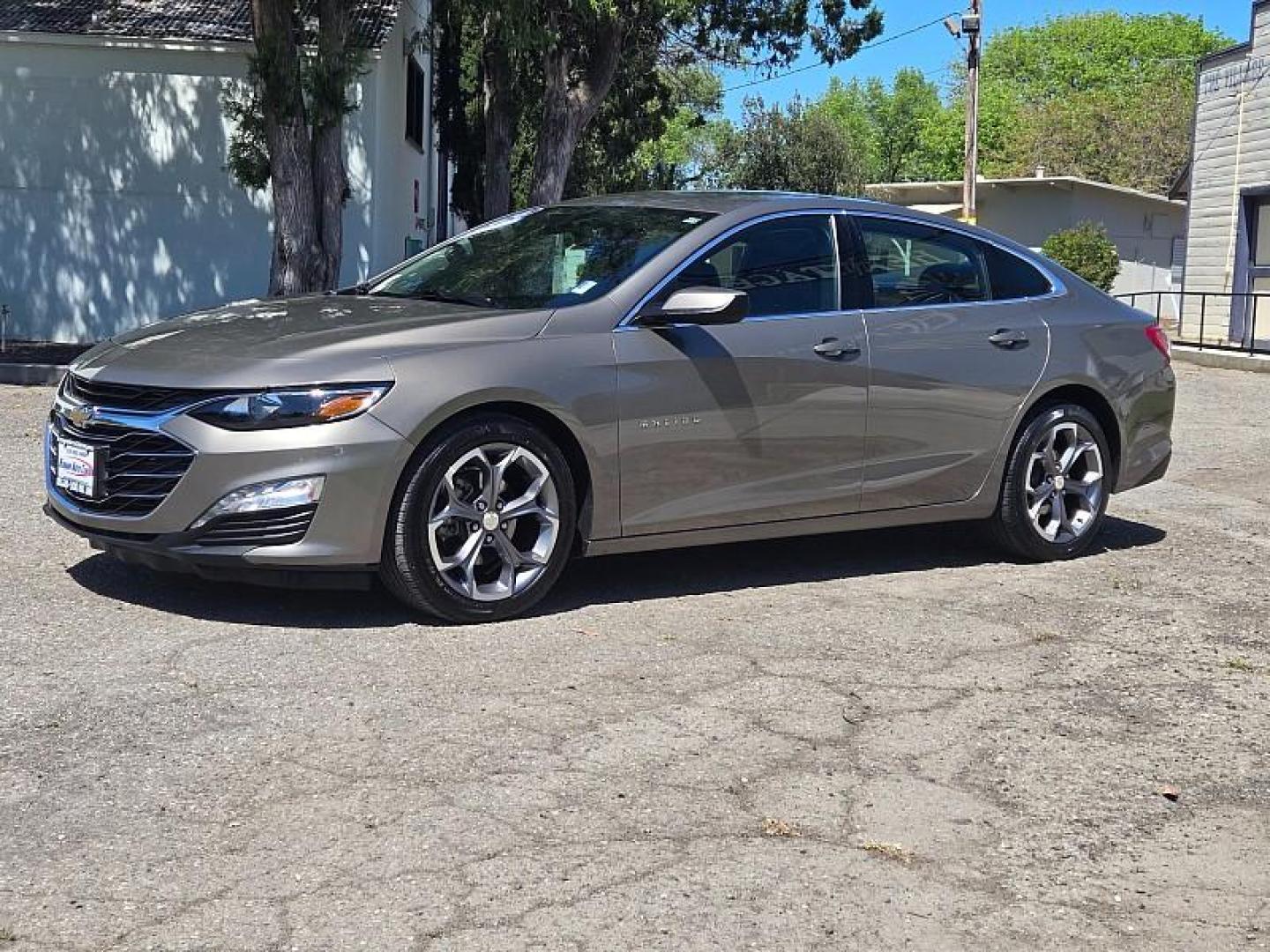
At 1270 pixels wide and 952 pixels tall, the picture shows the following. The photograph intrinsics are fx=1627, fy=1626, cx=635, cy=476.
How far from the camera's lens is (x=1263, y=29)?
83.7ft

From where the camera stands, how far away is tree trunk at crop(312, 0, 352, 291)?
1603 centimetres

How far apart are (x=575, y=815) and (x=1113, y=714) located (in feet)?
6.57

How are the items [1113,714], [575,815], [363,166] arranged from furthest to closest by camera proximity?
1. [363,166]
2. [1113,714]
3. [575,815]

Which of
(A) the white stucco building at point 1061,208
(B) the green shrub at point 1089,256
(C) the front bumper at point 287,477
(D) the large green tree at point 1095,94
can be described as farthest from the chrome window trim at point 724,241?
(D) the large green tree at point 1095,94

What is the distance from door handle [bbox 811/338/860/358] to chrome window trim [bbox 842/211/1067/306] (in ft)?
0.75

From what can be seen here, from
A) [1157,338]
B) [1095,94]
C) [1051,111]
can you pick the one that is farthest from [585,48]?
[1095,94]

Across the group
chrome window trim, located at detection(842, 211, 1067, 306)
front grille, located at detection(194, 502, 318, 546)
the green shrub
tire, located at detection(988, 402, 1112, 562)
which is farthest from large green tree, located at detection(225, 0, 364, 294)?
the green shrub

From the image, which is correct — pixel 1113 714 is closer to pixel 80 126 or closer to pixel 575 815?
pixel 575 815

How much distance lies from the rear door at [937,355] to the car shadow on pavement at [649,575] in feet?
1.81

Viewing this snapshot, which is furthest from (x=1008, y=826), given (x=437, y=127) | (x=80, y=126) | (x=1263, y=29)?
(x=437, y=127)

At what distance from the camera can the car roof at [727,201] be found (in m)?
6.74

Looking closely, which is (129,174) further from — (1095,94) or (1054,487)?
(1095,94)

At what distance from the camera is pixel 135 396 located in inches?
222

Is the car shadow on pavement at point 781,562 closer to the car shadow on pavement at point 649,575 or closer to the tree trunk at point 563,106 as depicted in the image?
the car shadow on pavement at point 649,575
